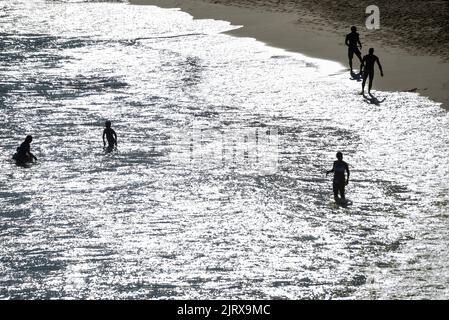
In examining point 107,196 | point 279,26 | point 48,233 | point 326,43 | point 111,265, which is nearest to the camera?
point 111,265

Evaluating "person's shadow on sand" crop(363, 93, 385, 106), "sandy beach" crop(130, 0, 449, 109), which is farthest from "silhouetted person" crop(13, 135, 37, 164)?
"sandy beach" crop(130, 0, 449, 109)

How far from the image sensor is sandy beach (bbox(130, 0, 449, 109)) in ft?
119

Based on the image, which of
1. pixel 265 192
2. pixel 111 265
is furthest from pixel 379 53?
pixel 111 265

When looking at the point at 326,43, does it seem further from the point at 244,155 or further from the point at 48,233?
the point at 48,233

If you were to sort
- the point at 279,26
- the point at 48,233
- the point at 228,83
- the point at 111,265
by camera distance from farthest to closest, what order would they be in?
the point at 279,26 → the point at 228,83 → the point at 48,233 → the point at 111,265

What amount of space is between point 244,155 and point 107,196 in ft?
15.4

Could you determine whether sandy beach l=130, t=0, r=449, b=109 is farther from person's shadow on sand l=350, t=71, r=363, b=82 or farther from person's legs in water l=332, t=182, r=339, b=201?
person's legs in water l=332, t=182, r=339, b=201

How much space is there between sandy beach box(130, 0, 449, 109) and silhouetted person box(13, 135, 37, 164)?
12.7m

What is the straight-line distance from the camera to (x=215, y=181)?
27.6 metres

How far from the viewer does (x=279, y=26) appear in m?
44.2

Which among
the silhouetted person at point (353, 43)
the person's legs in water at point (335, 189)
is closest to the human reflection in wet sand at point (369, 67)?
the silhouetted person at point (353, 43)

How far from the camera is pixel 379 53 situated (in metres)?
38.9

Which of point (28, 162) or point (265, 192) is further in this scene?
point (28, 162)

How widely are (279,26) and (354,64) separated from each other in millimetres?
6600
